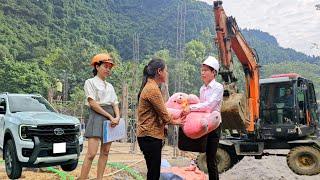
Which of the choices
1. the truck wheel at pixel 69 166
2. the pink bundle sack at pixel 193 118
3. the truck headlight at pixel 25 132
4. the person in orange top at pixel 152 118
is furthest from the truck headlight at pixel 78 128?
the person in orange top at pixel 152 118

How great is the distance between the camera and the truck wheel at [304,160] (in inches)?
374

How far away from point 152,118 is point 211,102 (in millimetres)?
842

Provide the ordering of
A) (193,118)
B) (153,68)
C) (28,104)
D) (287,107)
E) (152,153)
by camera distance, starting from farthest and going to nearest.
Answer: (287,107), (28,104), (193,118), (153,68), (152,153)

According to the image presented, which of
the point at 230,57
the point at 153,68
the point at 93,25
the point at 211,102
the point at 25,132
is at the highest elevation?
the point at 93,25

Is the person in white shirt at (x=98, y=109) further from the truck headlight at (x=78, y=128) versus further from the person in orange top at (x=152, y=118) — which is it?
the truck headlight at (x=78, y=128)

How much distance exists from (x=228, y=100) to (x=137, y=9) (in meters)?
94.2

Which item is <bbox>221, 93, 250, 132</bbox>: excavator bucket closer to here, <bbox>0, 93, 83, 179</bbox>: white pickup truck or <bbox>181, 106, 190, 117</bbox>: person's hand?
<bbox>0, 93, 83, 179</bbox>: white pickup truck

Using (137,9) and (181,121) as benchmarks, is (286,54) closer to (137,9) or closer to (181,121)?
(137,9)

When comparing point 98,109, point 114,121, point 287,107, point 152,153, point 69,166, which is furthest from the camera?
point 287,107

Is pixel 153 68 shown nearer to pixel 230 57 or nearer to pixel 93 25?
pixel 230 57

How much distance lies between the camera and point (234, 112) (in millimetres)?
8906

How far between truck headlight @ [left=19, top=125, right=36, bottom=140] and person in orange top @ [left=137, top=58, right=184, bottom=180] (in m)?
2.54

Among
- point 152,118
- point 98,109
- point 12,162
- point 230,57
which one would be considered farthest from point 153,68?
point 230,57

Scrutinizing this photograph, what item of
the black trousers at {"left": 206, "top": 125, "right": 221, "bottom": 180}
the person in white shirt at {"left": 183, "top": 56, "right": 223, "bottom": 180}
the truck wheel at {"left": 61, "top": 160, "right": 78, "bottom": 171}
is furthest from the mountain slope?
the black trousers at {"left": 206, "top": 125, "right": 221, "bottom": 180}
